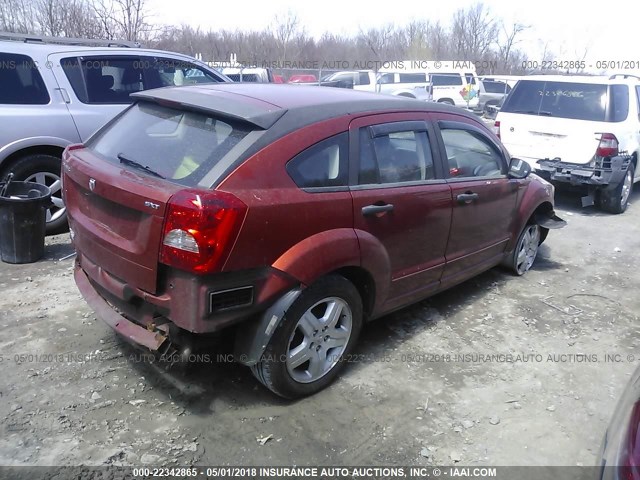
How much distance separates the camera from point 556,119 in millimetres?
8109

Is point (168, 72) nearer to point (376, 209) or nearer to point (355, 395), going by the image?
point (376, 209)

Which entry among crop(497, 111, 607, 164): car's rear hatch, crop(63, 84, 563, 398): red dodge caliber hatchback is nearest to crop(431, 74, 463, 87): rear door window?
crop(497, 111, 607, 164): car's rear hatch

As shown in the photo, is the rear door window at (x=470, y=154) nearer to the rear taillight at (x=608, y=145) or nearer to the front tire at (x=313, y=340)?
the front tire at (x=313, y=340)

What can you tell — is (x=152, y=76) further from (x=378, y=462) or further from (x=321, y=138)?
(x=378, y=462)

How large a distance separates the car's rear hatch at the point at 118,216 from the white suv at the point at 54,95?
2.58 metres

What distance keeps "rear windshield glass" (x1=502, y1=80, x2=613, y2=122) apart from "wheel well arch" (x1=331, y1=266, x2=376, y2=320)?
5970 millimetres

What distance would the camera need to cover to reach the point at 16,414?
3059 millimetres

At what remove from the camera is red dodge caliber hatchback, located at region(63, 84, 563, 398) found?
9.05ft

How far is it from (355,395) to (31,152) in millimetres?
4345

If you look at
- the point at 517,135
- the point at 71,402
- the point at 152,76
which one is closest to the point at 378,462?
the point at 71,402

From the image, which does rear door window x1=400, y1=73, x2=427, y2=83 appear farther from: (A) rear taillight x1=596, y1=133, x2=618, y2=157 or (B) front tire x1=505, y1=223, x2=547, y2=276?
(B) front tire x1=505, y1=223, x2=547, y2=276

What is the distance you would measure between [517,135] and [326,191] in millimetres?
6334

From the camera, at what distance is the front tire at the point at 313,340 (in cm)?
307

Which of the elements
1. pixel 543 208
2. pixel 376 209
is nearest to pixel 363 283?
pixel 376 209
